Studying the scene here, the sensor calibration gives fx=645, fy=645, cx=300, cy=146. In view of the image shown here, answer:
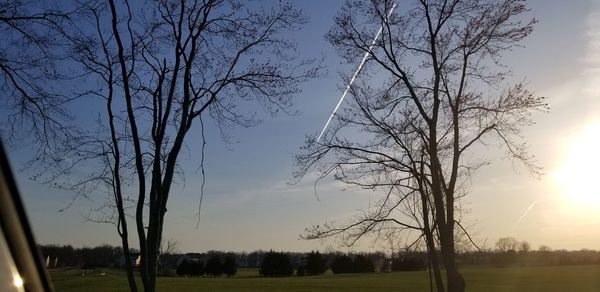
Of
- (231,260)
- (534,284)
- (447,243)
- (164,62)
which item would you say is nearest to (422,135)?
(447,243)

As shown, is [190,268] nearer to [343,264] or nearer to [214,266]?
[214,266]

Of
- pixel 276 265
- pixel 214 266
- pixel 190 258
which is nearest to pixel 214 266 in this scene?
pixel 214 266

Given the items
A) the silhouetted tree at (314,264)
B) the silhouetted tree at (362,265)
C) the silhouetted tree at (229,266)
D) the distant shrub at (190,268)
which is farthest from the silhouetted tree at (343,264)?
the distant shrub at (190,268)

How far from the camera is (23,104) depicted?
10.7m

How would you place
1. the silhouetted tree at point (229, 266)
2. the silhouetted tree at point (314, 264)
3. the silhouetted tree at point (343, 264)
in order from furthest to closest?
the silhouetted tree at point (343, 264) → the silhouetted tree at point (314, 264) → the silhouetted tree at point (229, 266)

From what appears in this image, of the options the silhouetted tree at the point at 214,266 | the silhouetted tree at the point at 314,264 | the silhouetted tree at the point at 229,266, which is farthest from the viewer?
the silhouetted tree at the point at 314,264

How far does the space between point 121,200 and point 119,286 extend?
58432 mm

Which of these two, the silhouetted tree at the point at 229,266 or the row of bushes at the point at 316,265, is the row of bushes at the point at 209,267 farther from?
the row of bushes at the point at 316,265

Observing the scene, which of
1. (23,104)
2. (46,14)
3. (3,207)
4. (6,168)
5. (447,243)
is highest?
(46,14)

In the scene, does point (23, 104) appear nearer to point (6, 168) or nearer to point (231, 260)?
point (6, 168)

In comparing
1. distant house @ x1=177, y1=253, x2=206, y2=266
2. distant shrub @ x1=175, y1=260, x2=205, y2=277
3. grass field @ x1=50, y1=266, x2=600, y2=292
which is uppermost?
distant house @ x1=177, y1=253, x2=206, y2=266

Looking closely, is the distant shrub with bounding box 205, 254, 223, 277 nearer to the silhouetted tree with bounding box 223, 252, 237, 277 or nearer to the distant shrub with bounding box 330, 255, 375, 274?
the silhouetted tree with bounding box 223, 252, 237, 277

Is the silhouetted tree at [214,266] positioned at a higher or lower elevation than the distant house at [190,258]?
lower

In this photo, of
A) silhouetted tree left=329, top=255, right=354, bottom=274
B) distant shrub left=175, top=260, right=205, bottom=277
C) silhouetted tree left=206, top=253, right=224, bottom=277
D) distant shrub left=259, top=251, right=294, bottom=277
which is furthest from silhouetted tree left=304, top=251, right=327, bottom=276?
distant shrub left=175, top=260, right=205, bottom=277
